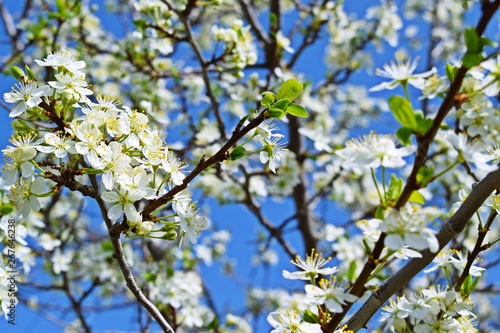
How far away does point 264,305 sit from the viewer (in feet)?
19.2

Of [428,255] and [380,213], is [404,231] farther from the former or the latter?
[428,255]

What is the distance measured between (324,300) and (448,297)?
0.54 metres

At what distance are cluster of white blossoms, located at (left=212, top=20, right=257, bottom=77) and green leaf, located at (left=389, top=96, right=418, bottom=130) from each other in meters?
2.00

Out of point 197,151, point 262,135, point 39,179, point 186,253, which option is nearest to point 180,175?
point 262,135

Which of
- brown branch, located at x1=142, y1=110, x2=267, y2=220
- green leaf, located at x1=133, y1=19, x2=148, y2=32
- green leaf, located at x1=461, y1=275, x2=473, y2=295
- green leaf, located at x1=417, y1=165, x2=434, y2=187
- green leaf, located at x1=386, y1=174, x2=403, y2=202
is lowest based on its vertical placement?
green leaf, located at x1=461, y1=275, x2=473, y2=295

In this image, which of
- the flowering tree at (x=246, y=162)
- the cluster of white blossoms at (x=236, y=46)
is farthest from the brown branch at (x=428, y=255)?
the cluster of white blossoms at (x=236, y=46)

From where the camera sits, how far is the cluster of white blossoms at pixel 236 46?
3158mm

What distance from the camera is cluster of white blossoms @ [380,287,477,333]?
5.59 ft

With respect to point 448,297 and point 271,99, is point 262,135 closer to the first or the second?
point 271,99

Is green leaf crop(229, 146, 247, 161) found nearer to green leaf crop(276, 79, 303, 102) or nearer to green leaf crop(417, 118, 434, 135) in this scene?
green leaf crop(276, 79, 303, 102)

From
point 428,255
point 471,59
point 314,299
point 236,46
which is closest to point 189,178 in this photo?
point 314,299

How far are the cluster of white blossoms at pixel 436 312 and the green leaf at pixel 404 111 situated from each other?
0.73 metres

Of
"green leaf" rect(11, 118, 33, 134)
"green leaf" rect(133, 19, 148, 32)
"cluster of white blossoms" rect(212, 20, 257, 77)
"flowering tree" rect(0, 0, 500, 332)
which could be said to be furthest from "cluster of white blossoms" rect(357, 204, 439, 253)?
"green leaf" rect(133, 19, 148, 32)

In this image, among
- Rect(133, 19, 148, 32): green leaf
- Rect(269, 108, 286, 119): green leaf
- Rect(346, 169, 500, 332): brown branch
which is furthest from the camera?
Rect(133, 19, 148, 32): green leaf
